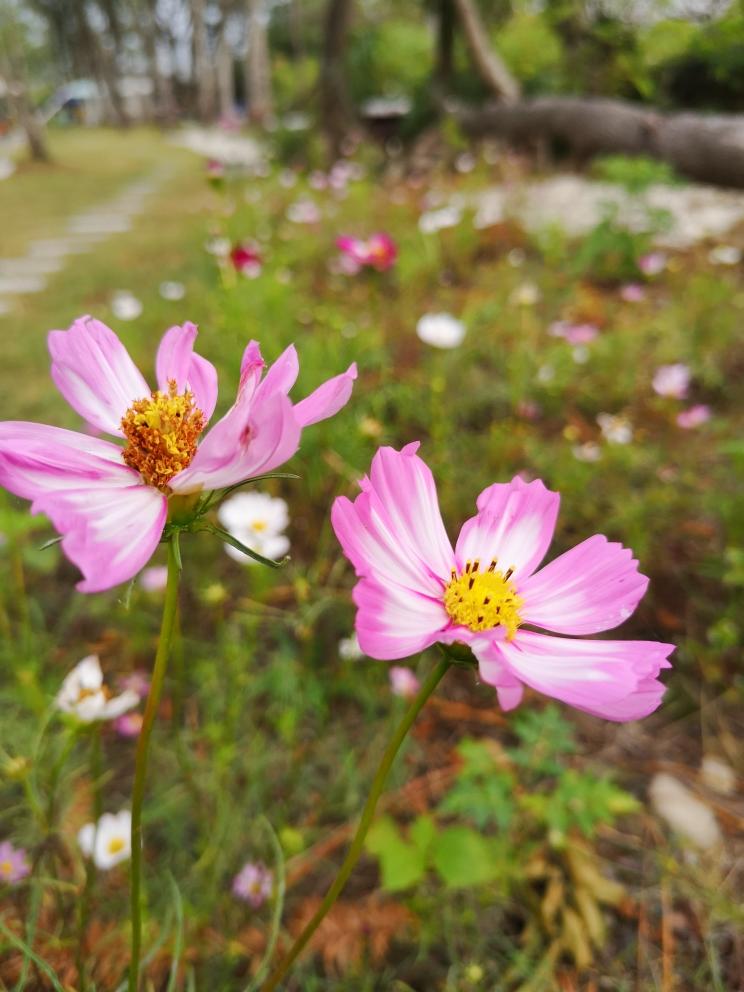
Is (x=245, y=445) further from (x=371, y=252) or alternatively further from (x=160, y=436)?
(x=371, y=252)

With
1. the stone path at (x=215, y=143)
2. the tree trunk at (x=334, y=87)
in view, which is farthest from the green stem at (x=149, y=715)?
the stone path at (x=215, y=143)

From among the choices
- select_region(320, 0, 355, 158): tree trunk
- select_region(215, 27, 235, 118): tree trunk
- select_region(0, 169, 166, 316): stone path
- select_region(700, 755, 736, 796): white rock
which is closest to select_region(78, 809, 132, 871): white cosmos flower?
select_region(700, 755, 736, 796): white rock

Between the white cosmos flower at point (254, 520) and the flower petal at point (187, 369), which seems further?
the white cosmos flower at point (254, 520)

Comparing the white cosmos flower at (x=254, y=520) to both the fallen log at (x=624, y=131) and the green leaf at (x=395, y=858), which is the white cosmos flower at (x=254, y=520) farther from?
the fallen log at (x=624, y=131)

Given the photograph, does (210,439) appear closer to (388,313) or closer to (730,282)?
(388,313)

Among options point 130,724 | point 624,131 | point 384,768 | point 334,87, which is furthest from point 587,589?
point 334,87

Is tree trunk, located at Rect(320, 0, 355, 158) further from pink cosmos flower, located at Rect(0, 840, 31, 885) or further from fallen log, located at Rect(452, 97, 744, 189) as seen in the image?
pink cosmos flower, located at Rect(0, 840, 31, 885)
